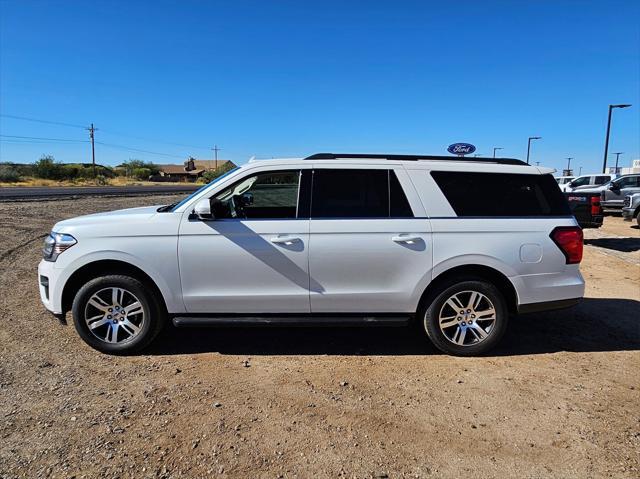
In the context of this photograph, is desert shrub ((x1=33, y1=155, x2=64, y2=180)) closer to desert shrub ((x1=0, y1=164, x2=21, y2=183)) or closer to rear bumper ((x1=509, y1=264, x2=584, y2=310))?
desert shrub ((x1=0, y1=164, x2=21, y2=183))

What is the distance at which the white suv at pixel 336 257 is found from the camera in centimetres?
424

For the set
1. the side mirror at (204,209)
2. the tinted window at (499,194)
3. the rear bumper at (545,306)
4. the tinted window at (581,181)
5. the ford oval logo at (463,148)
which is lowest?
the rear bumper at (545,306)

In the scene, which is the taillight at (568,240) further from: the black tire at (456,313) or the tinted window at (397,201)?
the tinted window at (397,201)

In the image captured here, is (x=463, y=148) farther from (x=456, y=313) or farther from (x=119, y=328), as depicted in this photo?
(x=119, y=328)

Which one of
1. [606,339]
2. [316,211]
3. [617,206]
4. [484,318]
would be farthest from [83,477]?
[617,206]

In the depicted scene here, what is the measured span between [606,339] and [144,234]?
16.0 feet

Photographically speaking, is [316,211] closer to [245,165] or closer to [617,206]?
[245,165]

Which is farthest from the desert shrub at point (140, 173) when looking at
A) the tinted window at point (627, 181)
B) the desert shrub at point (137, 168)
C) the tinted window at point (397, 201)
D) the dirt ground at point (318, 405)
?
the tinted window at point (397, 201)

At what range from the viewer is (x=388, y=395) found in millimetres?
3709

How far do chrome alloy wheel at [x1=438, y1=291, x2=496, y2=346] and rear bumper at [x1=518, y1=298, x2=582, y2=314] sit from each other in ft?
0.98

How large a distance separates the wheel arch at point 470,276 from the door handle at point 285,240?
1.32m

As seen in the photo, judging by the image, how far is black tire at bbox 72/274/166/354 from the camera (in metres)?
4.24

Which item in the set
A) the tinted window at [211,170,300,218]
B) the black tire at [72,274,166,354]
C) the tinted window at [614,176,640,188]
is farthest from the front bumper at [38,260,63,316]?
the tinted window at [614,176,640,188]

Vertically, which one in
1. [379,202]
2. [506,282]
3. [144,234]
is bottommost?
[506,282]
